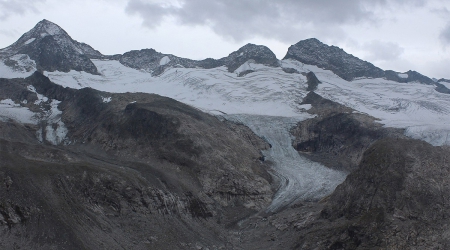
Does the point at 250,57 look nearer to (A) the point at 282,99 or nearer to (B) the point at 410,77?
(A) the point at 282,99

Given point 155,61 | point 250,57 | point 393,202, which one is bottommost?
point 393,202

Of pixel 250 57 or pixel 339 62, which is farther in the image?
pixel 339 62

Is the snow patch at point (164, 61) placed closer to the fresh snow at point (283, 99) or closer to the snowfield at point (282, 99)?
the snowfield at point (282, 99)

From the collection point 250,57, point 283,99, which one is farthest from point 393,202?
point 250,57

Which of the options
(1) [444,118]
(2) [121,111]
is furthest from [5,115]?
(1) [444,118]

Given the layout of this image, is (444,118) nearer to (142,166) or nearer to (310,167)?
(310,167)

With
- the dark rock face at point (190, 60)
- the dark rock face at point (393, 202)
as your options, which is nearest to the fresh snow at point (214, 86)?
the dark rock face at point (190, 60)

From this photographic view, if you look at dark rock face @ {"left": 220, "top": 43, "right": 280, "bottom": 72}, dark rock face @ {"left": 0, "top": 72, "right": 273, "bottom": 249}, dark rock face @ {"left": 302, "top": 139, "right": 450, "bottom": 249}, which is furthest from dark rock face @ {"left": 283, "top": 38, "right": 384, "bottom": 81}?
dark rock face @ {"left": 302, "top": 139, "right": 450, "bottom": 249}
